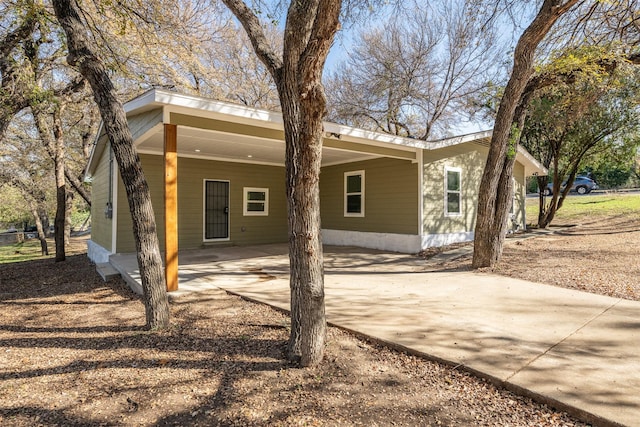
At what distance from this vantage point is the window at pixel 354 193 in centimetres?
970

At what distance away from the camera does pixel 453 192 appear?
9.38m

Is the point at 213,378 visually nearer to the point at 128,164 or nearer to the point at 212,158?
the point at 128,164

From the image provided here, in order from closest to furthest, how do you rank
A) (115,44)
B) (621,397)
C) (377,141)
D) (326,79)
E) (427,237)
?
1. (621,397)
2. (115,44)
3. (377,141)
4. (427,237)
5. (326,79)

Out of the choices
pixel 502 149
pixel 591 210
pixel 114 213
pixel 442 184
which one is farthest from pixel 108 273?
pixel 591 210

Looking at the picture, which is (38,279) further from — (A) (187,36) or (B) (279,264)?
(A) (187,36)

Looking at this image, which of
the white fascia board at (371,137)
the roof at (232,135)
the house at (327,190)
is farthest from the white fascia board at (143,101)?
the white fascia board at (371,137)

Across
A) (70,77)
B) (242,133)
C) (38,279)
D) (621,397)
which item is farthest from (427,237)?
(70,77)

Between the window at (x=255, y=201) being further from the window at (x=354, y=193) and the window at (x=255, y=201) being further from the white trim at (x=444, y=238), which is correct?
the white trim at (x=444, y=238)

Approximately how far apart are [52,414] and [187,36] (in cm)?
696

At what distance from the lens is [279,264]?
6.99 meters

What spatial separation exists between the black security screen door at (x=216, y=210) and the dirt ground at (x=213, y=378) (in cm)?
494

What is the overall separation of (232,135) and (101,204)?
5.86 m

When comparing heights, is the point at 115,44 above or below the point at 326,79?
below

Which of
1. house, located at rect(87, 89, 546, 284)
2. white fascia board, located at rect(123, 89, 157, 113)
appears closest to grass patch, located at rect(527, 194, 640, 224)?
house, located at rect(87, 89, 546, 284)
